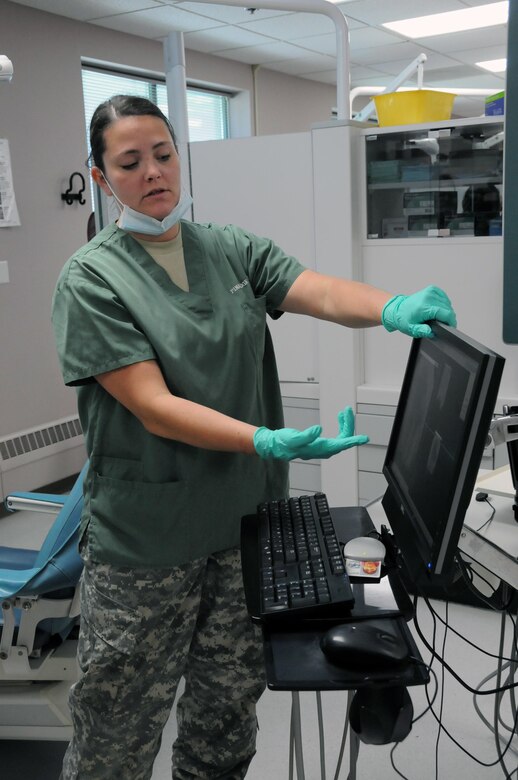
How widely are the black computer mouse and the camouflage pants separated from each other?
1.55 ft

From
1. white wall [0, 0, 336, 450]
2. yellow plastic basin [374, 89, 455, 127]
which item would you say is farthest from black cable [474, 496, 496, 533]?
white wall [0, 0, 336, 450]

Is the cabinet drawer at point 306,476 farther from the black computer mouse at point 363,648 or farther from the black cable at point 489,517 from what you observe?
the black computer mouse at point 363,648

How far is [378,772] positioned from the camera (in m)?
1.78

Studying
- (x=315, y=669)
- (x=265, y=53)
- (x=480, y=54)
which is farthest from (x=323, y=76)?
(x=315, y=669)

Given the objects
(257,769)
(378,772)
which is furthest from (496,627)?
(257,769)

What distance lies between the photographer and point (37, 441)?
4.17 metres

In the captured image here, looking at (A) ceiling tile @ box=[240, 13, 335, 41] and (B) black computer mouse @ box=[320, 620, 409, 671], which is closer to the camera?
(B) black computer mouse @ box=[320, 620, 409, 671]

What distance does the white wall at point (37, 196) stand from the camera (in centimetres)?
405

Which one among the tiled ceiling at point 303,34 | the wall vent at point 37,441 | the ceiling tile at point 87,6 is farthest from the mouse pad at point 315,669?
the ceiling tile at point 87,6

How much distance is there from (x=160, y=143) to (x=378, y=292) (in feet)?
1.48

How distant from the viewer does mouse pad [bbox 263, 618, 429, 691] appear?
87 centimetres

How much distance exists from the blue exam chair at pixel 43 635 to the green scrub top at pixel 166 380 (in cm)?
32

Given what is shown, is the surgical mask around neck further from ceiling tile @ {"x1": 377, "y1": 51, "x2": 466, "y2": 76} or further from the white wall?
ceiling tile @ {"x1": 377, "y1": 51, "x2": 466, "y2": 76}

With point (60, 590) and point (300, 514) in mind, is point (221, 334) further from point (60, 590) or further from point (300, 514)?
point (60, 590)
